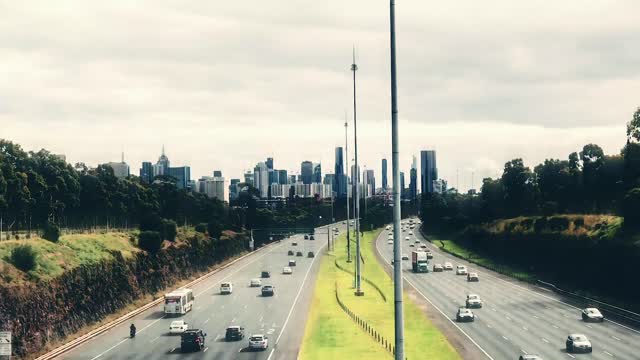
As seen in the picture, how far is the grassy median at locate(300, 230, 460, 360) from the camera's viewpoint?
5569cm

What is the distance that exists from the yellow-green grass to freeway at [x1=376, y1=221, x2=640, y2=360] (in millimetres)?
39345

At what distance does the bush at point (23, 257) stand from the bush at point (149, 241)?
144 ft

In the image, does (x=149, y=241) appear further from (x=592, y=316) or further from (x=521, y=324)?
(x=592, y=316)

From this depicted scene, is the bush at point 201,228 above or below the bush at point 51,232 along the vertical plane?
below

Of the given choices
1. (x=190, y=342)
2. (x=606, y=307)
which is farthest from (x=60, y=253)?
(x=606, y=307)

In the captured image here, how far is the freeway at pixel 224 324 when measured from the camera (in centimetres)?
6250

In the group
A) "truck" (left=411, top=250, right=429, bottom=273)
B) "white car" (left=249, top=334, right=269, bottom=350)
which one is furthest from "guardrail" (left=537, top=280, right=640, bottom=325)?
"white car" (left=249, top=334, right=269, bottom=350)

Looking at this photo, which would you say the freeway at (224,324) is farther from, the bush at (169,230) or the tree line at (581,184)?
the tree line at (581,184)

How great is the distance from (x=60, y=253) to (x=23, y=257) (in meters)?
11.7

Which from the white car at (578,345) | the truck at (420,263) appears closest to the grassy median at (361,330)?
the white car at (578,345)

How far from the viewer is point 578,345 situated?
56.8m

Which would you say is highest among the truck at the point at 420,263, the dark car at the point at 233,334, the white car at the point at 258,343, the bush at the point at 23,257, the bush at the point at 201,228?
the bush at the point at 23,257

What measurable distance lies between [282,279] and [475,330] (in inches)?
2792

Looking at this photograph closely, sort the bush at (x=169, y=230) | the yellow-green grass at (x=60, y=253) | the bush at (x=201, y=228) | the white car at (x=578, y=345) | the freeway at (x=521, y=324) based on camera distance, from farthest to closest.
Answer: the bush at (x=201, y=228) → the bush at (x=169, y=230) → the yellow-green grass at (x=60, y=253) → the freeway at (x=521, y=324) → the white car at (x=578, y=345)
